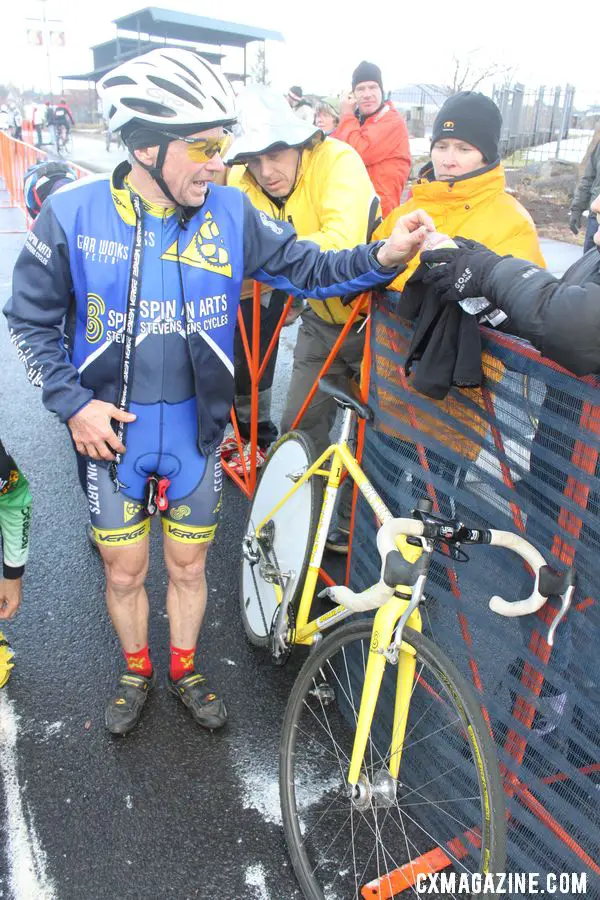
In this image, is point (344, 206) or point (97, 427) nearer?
point (97, 427)

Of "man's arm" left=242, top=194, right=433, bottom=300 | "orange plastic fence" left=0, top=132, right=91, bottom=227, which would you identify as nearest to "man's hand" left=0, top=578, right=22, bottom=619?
"man's arm" left=242, top=194, right=433, bottom=300

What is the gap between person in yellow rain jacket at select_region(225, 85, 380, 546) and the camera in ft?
9.61

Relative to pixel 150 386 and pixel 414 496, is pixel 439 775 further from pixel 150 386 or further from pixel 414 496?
pixel 150 386

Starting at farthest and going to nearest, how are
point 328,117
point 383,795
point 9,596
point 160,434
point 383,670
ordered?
1. point 328,117
2. point 9,596
3. point 160,434
4. point 383,795
5. point 383,670

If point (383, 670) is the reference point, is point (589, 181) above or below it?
above

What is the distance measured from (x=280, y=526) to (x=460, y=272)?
145 cm

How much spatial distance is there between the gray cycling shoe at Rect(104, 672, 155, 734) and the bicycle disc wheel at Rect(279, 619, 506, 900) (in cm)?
65

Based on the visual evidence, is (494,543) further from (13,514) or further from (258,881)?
(13,514)

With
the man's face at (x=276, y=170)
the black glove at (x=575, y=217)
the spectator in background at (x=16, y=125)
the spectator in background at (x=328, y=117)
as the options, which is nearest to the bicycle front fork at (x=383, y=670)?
the man's face at (x=276, y=170)

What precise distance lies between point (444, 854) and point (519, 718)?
64cm

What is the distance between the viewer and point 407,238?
2234 millimetres

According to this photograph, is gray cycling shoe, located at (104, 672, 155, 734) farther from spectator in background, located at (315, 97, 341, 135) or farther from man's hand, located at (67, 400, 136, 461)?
spectator in background, located at (315, 97, 341, 135)

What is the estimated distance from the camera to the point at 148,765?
263 cm

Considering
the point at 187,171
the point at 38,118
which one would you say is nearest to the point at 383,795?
the point at 187,171
